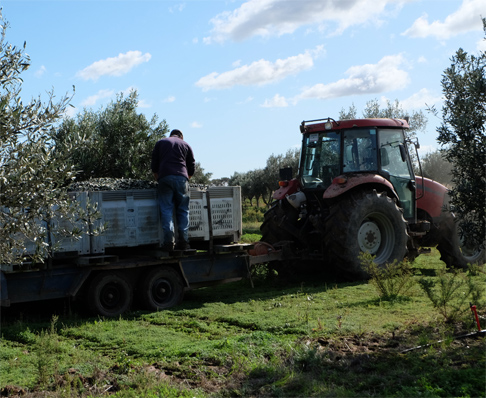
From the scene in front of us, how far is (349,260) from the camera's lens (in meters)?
10.8

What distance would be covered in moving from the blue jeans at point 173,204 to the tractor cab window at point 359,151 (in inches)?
130

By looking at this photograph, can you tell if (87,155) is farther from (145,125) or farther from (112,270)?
(112,270)

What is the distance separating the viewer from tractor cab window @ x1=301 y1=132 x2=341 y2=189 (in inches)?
454

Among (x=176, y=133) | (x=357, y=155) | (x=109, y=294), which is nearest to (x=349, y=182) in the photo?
(x=357, y=155)

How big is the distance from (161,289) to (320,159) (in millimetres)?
4087

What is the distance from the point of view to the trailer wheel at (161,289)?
9328 mm

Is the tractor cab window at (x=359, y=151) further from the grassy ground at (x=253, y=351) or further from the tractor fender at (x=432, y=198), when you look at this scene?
the grassy ground at (x=253, y=351)

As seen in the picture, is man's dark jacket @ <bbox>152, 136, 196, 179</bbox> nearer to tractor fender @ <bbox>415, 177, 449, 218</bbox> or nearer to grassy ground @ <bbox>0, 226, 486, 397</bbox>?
grassy ground @ <bbox>0, 226, 486, 397</bbox>

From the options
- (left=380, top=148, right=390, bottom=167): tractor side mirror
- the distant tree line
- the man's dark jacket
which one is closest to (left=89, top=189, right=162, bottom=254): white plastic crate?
the man's dark jacket

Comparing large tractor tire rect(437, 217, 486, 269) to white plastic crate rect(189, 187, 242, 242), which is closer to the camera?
white plastic crate rect(189, 187, 242, 242)

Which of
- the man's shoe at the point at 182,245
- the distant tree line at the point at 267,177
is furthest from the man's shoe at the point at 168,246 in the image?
the distant tree line at the point at 267,177

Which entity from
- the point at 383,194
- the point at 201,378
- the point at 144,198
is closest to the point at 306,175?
the point at 383,194

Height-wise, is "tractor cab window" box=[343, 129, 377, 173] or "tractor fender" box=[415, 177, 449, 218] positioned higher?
"tractor cab window" box=[343, 129, 377, 173]

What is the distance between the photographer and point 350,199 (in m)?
10.9
